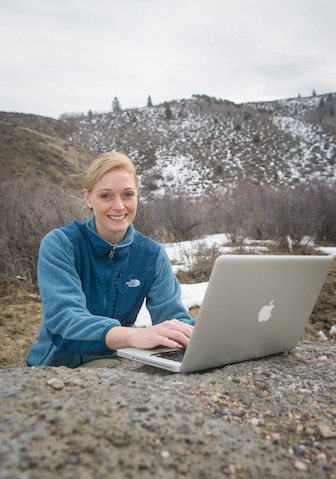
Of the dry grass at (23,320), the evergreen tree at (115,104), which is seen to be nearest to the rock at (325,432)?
the dry grass at (23,320)

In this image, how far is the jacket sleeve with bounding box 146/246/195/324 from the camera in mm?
2660

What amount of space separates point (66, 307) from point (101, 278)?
391 millimetres

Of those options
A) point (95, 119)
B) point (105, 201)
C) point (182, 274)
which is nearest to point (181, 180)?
point (95, 119)

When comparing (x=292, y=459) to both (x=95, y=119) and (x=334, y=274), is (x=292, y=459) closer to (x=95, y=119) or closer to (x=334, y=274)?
(x=334, y=274)

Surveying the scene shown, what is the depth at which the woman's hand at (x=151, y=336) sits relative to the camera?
75.6 inches

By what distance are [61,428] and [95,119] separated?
6098 cm

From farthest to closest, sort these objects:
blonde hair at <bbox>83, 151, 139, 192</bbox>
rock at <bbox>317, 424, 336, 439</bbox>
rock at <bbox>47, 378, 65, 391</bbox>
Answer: blonde hair at <bbox>83, 151, 139, 192</bbox> → rock at <bbox>47, 378, 65, 391</bbox> → rock at <bbox>317, 424, 336, 439</bbox>

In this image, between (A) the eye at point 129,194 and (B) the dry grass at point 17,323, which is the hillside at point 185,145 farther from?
(A) the eye at point 129,194

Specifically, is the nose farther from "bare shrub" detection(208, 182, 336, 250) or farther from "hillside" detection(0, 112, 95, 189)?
"hillside" detection(0, 112, 95, 189)

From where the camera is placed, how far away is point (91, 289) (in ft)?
8.12

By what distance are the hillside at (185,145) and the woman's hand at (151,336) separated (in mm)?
28229

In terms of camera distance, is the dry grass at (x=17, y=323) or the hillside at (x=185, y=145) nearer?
the dry grass at (x=17, y=323)

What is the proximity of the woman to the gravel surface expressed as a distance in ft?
0.97

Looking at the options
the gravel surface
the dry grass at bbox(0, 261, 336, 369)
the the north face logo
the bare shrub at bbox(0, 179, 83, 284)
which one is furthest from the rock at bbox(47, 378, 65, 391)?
the bare shrub at bbox(0, 179, 83, 284)
